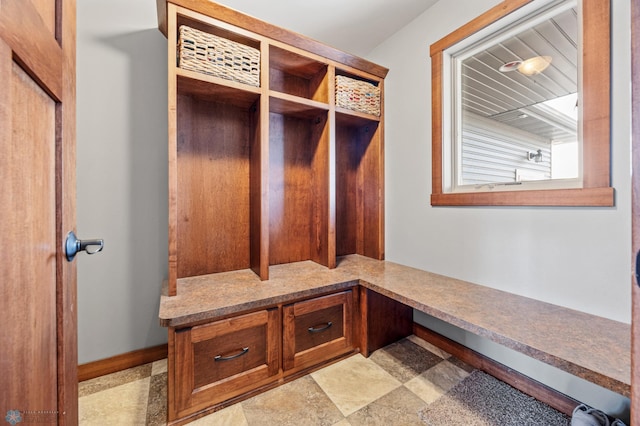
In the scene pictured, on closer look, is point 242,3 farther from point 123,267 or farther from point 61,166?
point 123,267

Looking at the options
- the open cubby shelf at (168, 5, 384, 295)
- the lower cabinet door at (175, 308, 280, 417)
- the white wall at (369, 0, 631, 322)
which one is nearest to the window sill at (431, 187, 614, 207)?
the white wall at (369, 0, 631, 322)

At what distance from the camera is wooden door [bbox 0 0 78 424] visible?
438mm

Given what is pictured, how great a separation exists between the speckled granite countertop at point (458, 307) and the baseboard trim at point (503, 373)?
0.45 meters

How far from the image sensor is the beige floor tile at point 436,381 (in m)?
1.46

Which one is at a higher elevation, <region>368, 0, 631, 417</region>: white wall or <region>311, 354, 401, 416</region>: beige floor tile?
<region>368, 0, 631, 417</region>: white wall

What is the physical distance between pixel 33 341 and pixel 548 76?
2324mm

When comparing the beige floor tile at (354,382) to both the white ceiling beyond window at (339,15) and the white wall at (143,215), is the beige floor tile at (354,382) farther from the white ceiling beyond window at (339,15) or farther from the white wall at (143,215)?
the white ceiling beyond window at (339,15)

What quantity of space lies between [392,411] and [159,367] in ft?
4.72

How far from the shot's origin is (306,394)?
1.45 m

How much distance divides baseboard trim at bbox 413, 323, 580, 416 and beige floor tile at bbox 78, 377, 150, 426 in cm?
179

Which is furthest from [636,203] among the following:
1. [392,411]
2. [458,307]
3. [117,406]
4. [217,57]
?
[117,406]

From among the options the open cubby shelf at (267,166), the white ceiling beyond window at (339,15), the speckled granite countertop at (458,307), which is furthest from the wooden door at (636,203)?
the white ceiling beyond window at (339,15)

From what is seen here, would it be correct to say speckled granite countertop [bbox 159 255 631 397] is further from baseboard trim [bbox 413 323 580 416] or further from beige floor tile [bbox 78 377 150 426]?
beige floor tile [bbox 78 377 150 426]

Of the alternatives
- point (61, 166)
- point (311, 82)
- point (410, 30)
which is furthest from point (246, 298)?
point (410, 30)
